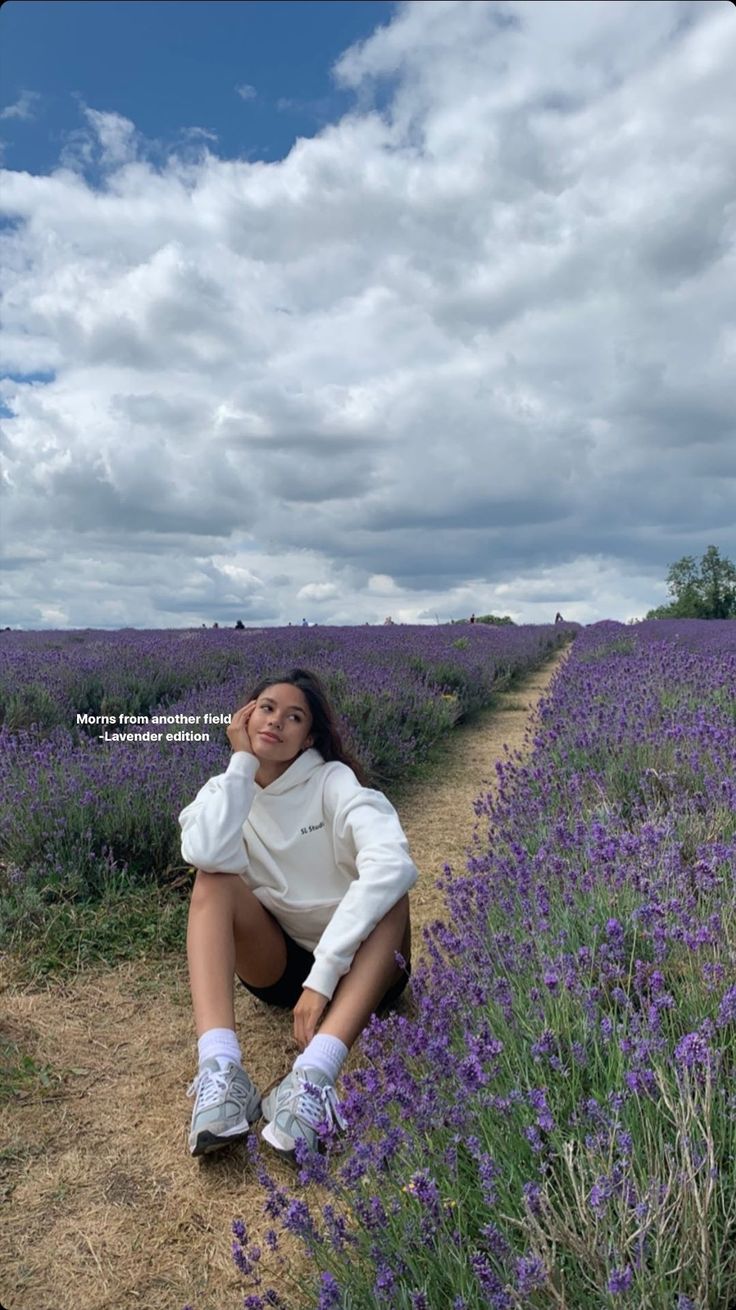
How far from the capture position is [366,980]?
2.18 metres

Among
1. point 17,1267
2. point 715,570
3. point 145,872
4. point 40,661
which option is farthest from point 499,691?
point 715,570

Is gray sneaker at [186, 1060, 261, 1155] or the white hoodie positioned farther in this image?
the white hoodie

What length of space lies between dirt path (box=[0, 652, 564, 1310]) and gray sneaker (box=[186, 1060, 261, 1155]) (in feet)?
0.29

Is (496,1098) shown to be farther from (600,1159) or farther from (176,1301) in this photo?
(176,1301)

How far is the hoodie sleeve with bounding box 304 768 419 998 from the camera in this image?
7.11 feet

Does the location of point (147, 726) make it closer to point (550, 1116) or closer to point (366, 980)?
point (366, 980)

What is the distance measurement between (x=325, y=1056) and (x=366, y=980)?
23cm

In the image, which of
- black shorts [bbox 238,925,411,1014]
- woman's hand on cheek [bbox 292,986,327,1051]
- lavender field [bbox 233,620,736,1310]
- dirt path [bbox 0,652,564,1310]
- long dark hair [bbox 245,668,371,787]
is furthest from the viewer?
long dark hair [bbox 245,668,371,787]

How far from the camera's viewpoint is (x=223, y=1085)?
6.63ft

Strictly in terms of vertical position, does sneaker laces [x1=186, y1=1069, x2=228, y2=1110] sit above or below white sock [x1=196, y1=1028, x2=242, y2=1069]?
below

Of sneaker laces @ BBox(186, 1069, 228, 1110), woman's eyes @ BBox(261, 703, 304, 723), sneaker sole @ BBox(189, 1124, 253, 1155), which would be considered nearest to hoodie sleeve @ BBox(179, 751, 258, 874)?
woman's eyes @ BBox(261, 703, 304, 723)

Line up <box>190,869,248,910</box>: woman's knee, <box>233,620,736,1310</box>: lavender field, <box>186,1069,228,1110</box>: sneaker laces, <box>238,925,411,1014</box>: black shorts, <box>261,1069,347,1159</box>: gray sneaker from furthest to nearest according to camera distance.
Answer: <box>238,925,411,1014</box>: black shorts < <box>190,869,248,910</box>: woman's knee < <box>186,1069,228,1110</box>: sneaker laces < <box>261,1069,347,1159</box>: gray sneaker < <box>233,620,736,1310</box>: lavender field

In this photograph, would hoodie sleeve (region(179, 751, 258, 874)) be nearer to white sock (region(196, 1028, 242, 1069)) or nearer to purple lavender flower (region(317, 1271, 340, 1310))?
white sock (region(196, 1028, 242, 1069))

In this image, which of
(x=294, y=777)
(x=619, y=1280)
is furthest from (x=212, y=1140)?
(x=619, y=1280)
